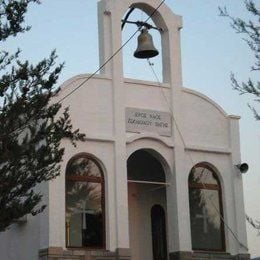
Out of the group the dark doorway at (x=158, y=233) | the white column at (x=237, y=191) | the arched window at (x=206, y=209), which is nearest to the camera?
the arched window at (x=206, y=209)

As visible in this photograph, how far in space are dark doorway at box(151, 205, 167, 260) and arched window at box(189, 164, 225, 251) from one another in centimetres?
155

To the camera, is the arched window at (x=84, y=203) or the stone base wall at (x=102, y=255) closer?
the stone base wall at (x=102, y=255)

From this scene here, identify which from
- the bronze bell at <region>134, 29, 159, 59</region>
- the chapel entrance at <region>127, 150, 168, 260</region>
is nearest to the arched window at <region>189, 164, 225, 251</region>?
the chapel entrance at <region>127, 150, 168, 260</region>

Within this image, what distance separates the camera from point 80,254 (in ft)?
66.3

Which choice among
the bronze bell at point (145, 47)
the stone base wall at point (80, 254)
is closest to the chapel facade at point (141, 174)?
the stone base wall at point (80, 254)

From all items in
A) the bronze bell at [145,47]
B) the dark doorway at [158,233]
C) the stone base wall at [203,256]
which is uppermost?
the bronze bell at [145,47]

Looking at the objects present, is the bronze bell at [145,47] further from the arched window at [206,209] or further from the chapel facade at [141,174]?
the arched window at [206,209]

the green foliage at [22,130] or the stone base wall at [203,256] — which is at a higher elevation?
the green foliage at [22,130]

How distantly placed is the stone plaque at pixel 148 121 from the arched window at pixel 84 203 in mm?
1693

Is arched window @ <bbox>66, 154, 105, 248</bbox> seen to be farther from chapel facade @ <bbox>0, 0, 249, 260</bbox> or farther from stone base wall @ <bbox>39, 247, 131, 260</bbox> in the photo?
stone base wall @ <bbox>39, 247, 131, 260</bbox>

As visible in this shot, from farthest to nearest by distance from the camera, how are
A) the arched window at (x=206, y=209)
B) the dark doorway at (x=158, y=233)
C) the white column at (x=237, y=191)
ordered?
1. the dark doorway at (x=158, y=233)
2. the white column at (x=237, y=191)
3. the arched window at (x=206, y=209)

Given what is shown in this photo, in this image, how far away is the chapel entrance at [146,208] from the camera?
2398cm

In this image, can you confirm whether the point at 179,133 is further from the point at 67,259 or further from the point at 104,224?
the point at 67,259

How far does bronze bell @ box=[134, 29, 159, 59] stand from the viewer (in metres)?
21.1
